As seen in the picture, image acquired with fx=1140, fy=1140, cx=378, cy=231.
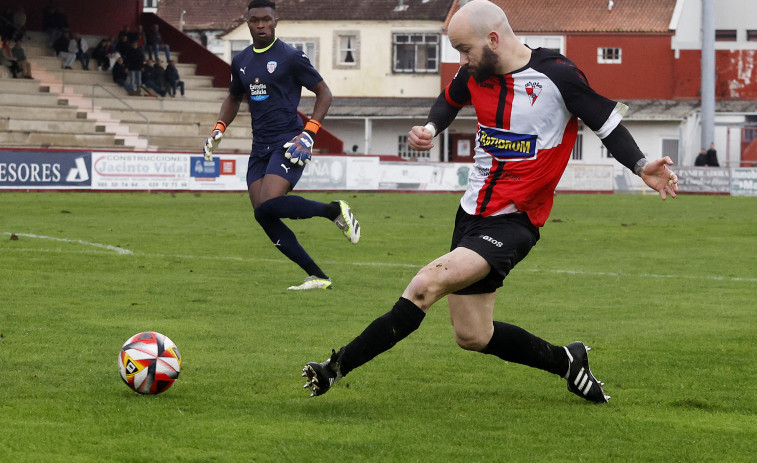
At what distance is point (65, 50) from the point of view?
34656 mm

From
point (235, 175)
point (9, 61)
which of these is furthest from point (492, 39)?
point (9, 61)

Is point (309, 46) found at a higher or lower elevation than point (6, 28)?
higher

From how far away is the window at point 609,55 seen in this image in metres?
55.5

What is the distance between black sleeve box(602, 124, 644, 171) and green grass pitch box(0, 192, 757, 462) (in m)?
1.21

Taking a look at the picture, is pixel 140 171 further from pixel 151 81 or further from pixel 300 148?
pixel 300 148

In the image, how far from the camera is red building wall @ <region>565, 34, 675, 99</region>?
54.9 metres

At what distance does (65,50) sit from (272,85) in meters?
26.0

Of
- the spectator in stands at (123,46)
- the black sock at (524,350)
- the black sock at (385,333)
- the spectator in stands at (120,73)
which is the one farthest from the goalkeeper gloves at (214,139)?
the spectator in stands at (123,46)

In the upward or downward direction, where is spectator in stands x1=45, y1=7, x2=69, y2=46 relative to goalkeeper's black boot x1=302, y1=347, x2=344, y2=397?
upward

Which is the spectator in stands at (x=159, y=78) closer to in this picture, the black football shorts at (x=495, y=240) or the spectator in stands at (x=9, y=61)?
the spectator in stands at (x=9, y=61)

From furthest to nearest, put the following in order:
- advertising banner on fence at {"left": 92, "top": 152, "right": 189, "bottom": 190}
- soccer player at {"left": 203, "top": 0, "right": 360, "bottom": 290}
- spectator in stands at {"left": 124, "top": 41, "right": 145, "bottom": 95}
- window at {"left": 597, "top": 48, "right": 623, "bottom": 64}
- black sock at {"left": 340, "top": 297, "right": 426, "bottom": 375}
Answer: window at {"left": 597, "top": 48, "right": 623, "bottom": 64} → spectator in stands at {"left": 124, "top": 41, "right": 145, "bottom": 95} → advertising banner on fence at {"left": 92, "top": 152, "right": 189, "bottom": 190} → soccer player at {"left": 203, "top": 0, "right": 360, "bottom": 290} → black sock at {"left": 340, "top": 297, "right": 426, "bottom": 375}

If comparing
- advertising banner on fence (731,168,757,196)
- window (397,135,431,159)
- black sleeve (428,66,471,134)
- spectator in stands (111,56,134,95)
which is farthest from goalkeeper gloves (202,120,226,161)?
window (397,135,431,159)

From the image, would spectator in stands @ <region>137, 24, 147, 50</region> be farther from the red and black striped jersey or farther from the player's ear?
the player's ear

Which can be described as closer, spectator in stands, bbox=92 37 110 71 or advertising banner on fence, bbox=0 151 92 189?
advertising banner on fence, bbox=0 151 92 189
